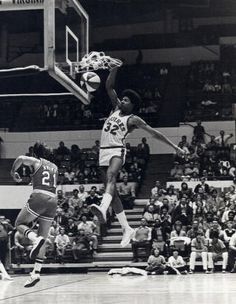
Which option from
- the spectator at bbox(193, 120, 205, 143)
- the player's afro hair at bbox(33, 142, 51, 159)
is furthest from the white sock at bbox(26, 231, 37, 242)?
the spectator at bbox(193, 120, 205, 143)

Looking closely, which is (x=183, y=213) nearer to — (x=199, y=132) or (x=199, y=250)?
(x=199, y=250)

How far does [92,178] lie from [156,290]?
1248 centimetres

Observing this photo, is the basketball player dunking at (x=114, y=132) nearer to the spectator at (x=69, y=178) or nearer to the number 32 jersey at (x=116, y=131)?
the number 32 jersey at (x=116, y=131)

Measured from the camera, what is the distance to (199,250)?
17.3 metres

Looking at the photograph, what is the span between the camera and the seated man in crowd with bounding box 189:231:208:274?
55.3 feet

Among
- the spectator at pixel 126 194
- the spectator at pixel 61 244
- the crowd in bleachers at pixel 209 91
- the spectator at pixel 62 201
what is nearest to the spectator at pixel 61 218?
the spectator at pixel 62 201

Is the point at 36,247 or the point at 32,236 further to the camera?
the point at 32,236

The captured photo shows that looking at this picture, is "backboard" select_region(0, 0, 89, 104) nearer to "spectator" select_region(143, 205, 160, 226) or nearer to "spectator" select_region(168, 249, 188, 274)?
"spectator" select_region(168, 249, 188, 274)

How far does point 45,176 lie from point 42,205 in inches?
16.2

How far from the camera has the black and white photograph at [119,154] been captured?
9.69 m

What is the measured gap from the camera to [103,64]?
33.7ft

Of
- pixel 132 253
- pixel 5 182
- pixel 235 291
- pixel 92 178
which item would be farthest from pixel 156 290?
pixel 5 182

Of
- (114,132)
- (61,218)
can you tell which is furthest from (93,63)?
(61,218)

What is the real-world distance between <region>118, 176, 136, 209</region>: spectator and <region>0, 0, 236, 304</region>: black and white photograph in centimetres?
4
